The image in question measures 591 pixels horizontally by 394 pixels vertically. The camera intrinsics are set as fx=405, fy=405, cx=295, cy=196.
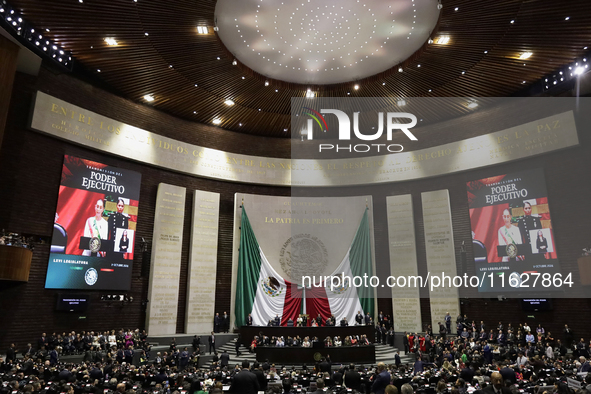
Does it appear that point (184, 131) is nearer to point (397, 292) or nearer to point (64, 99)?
point (64, 99)

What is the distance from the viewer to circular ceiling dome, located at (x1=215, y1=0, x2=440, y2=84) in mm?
13664

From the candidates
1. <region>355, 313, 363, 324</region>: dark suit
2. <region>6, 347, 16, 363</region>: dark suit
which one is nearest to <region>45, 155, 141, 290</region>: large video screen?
<region>6, 347, 16, 363</region>: dark suit

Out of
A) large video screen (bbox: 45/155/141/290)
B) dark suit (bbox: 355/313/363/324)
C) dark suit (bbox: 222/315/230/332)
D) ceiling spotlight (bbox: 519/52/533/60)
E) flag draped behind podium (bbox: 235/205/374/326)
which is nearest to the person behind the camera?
ceiling spotlight (bbox: 519/52/533/60)

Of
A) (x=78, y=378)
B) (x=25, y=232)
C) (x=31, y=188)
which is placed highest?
(x=31, y=188)

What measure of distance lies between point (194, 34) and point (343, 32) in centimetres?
537

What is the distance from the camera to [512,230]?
16391 mm

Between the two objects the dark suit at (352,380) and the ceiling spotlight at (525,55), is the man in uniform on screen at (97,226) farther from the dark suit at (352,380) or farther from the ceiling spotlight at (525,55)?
the ceiling spotlight at (525,55)

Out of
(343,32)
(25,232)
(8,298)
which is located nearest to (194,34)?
(343,32)

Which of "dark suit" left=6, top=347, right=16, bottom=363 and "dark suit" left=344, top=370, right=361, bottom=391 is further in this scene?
"dark suit" left=6, top=347, right=16, bottom=363

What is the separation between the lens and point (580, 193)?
15.3m

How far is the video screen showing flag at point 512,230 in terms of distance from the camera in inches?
616

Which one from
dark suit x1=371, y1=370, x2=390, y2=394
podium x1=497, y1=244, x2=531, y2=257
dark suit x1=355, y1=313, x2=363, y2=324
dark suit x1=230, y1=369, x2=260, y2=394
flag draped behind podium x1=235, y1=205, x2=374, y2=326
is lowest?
dark suit x1=371, y1=370, x2=390, y2=394

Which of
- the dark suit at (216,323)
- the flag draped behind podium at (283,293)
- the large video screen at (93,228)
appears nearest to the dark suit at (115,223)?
the large video screen at (93,228)

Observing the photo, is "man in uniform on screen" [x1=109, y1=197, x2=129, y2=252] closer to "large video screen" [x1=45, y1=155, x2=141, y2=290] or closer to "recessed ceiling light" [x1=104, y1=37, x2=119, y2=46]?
"large video screen" [x1=45, y1=155, x2=141, y2=290]
